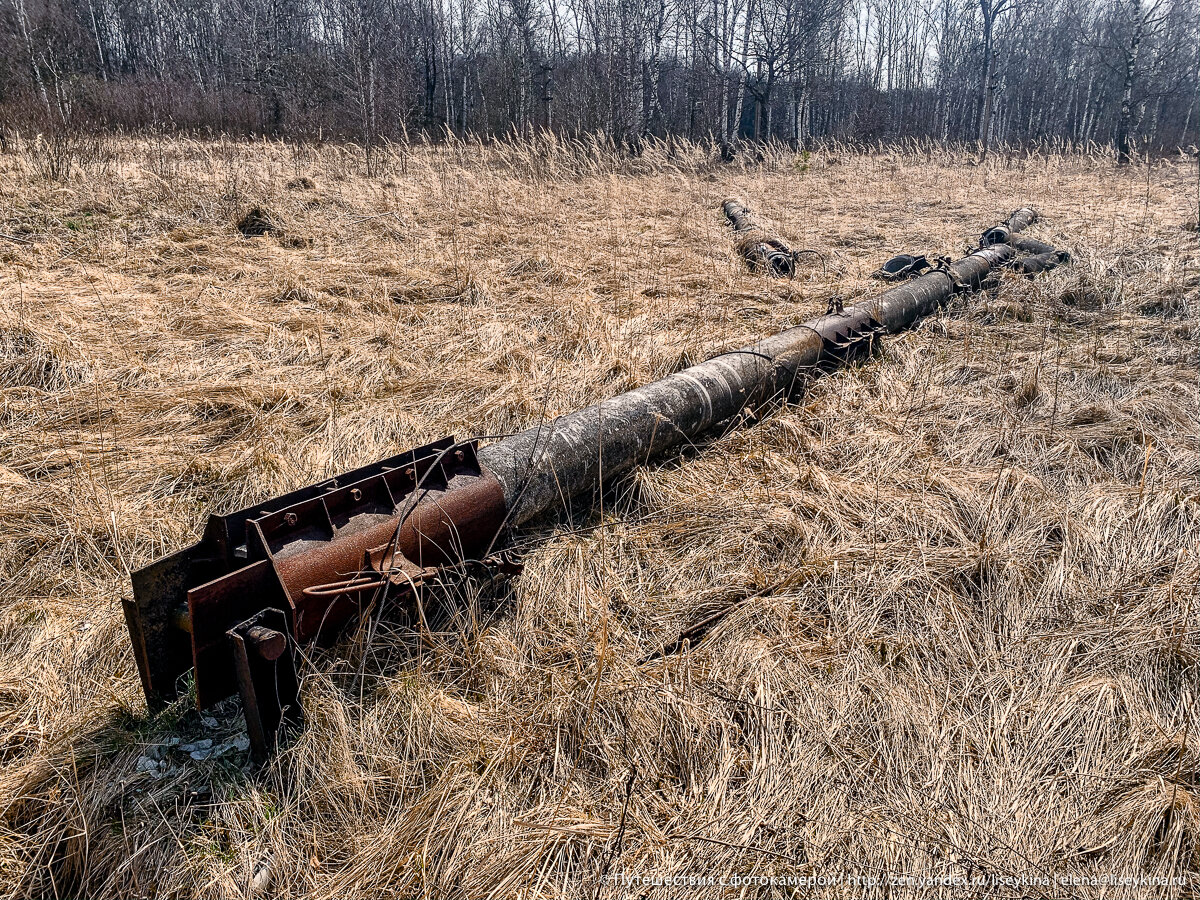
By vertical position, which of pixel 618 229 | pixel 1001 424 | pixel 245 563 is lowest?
pixel 1001 424

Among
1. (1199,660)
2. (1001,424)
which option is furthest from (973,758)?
(1001,424)

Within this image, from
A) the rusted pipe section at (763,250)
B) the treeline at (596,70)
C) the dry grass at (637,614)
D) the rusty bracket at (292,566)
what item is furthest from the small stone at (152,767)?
the treeline at (596,70)

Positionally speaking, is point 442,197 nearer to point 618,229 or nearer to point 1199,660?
point 618,229

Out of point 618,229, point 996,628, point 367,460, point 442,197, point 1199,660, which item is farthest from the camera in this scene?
point 442,197

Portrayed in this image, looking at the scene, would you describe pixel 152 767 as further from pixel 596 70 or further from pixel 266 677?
pixel 596 70

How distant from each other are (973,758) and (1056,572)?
1.00 m

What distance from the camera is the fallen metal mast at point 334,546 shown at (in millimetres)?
1676

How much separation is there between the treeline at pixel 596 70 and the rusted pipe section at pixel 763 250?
22.6 feet

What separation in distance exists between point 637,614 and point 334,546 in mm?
1026

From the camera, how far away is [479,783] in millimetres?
1703

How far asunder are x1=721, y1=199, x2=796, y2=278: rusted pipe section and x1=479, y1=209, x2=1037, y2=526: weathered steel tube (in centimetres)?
200

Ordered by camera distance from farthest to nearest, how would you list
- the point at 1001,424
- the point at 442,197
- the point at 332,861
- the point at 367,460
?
the point at 442,197 → the point at 1001,424 → the point at 367,460 → the point at 332,861

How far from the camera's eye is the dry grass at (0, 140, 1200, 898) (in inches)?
62.7

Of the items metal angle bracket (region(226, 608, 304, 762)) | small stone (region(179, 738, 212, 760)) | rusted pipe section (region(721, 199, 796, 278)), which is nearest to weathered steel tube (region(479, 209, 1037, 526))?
metal angle bracket (region(226, 608, 304, 762))
